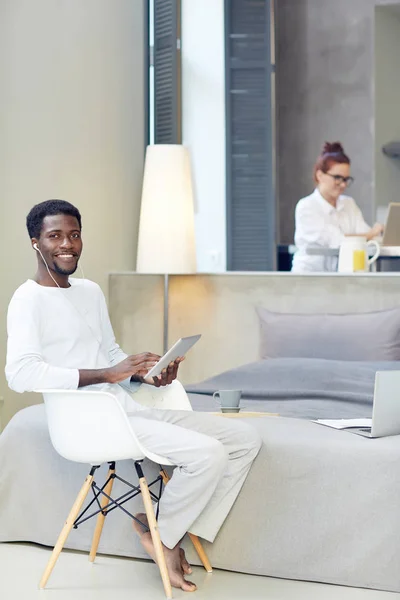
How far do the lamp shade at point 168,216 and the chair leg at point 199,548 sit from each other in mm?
2680

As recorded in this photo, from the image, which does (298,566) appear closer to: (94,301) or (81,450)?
(81,450)

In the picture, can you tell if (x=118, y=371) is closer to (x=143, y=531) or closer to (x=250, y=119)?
(x=143, y=531)

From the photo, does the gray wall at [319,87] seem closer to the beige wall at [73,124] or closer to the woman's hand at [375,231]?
the woman's hand at [375,231]

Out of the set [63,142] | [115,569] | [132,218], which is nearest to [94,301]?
[115,569]

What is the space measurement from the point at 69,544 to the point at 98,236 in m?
2.67

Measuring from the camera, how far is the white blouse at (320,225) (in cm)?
614

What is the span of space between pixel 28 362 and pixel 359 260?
3.01m

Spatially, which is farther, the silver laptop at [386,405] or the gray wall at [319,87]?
the gray wall at [319,87]

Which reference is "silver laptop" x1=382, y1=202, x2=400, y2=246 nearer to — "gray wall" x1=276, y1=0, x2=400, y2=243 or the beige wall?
"gray wall" x1=276, y1=0, x2=400, y2=243

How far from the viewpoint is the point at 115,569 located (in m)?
3.49

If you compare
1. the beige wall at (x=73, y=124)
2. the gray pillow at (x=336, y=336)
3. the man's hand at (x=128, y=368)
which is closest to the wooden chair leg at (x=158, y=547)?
the man's hand at (x=128, y=368)

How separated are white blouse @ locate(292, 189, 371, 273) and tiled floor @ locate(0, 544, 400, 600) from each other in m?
2.91

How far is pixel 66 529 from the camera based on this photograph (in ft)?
10.5

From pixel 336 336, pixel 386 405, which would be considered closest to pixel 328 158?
pixel 336 336
